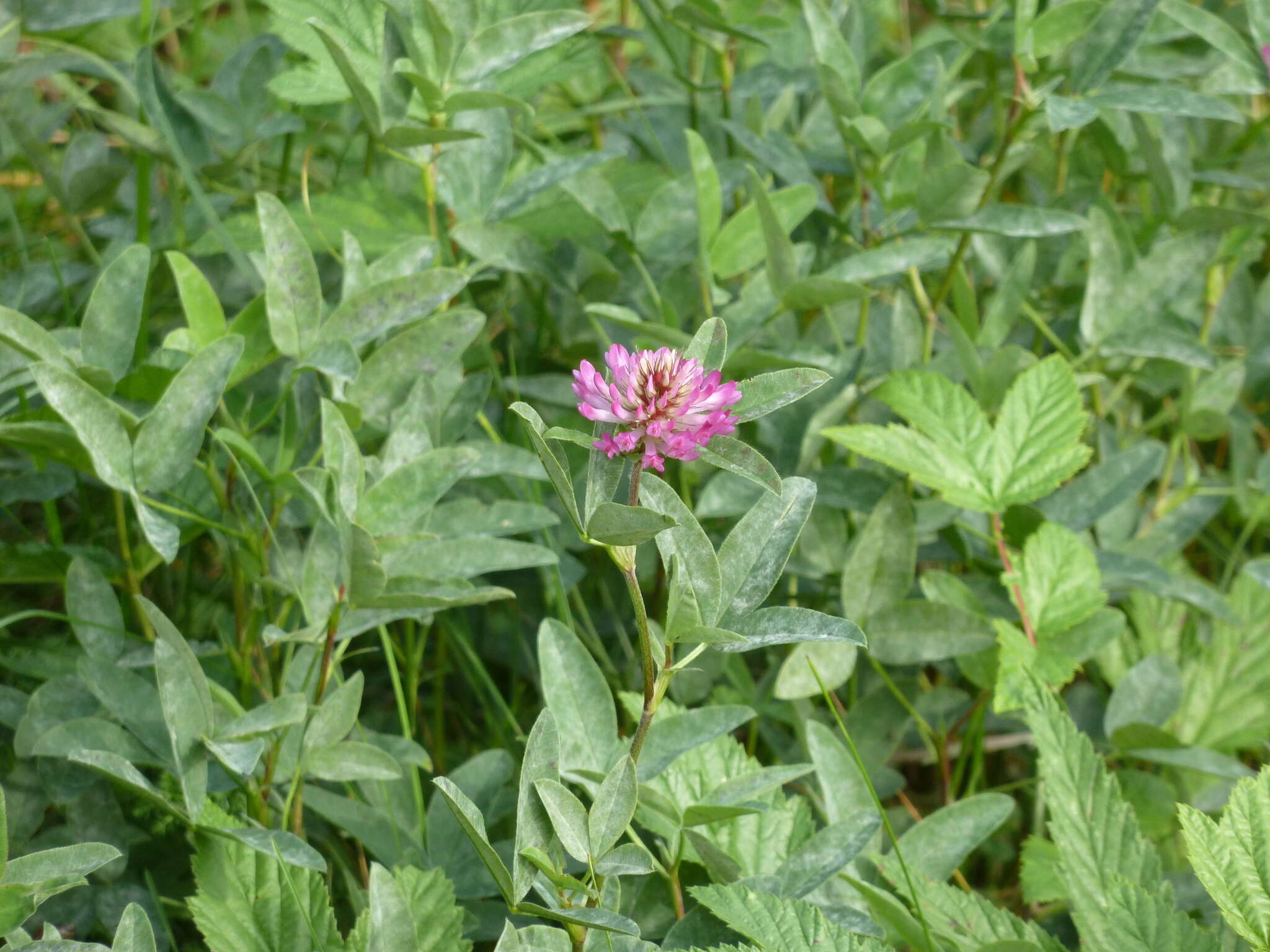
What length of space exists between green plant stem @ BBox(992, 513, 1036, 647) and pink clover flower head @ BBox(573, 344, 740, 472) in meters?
0.55

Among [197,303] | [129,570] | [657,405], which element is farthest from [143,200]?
[657,405]

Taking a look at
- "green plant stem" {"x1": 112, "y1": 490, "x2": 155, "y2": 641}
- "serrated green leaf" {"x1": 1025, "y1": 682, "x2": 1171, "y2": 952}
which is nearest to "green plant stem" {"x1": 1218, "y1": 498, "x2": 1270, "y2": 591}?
"serrated green leaf" {"x1": 1025, "y1": 682, "x2": 1171, "y2": 952}

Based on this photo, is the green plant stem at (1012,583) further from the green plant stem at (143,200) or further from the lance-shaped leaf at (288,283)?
the green plant stem at (143,200)

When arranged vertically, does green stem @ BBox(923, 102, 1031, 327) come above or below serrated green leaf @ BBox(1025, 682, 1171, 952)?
above

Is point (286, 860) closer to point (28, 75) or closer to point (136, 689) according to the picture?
point (136, 689)

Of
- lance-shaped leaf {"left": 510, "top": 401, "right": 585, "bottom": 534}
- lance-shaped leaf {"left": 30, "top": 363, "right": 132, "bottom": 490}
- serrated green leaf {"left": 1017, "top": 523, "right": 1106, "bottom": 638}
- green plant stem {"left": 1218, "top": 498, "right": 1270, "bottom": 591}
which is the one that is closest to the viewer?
lance-shaped leaf {"left": 510, "top": 401, "right": 585, "bottom": 534}

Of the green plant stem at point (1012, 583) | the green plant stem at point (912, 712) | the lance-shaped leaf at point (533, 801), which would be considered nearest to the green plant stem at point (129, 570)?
the lance-shaped leaf at point (533, 801)

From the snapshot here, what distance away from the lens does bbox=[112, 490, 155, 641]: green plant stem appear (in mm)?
1091

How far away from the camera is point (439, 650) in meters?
1.34

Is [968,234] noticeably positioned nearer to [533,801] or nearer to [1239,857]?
[1239,857]

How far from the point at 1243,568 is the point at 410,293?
37.9 inches

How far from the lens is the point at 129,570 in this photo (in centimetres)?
113

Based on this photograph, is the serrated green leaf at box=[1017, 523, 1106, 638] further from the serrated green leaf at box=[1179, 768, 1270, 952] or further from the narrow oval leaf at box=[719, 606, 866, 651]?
the narrow oval leaf at box=[719, 606, 866, 651]

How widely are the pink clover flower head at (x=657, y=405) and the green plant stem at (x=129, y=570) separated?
1.83ft
